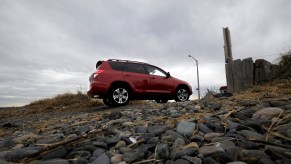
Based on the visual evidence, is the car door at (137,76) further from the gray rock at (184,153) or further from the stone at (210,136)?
the gray rock at (184,153)

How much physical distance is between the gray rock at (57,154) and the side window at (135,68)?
7.89 meters

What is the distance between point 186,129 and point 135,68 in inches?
309

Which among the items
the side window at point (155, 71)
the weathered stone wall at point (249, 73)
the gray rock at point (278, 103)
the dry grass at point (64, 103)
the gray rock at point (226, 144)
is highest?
the side window at point (155, 71)

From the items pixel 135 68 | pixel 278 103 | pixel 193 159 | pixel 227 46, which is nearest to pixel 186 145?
pixel 193 159

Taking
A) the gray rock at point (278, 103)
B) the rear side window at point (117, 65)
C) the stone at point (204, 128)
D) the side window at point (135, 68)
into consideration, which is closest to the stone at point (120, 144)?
the stone at point (204, 128)

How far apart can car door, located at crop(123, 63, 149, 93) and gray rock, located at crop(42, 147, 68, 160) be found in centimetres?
745

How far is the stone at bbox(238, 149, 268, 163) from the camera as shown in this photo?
2.05m

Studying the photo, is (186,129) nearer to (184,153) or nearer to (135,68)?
(184,153)

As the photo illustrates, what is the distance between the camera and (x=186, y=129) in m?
3.01

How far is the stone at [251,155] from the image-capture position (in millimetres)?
2054

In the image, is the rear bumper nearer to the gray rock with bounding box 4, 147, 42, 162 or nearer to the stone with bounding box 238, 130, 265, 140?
the gray rock with bounding box 4, 147, 42, 162

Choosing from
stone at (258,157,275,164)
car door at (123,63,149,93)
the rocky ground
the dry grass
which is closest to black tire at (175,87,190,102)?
car door at (123,63,149,93)

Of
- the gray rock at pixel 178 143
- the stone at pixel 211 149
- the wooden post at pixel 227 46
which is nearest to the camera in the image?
the stone at pixel 211 149

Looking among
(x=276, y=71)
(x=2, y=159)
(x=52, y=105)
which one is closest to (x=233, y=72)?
(x=276, y=71)
